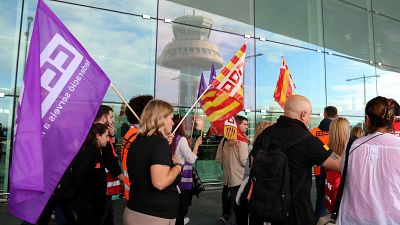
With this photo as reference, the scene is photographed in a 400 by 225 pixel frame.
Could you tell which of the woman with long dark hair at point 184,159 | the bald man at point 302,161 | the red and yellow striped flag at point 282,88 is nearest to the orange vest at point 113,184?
the woman with long dark hair at point 184,159

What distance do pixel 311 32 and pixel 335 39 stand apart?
1.36 m

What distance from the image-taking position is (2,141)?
8.17 metres

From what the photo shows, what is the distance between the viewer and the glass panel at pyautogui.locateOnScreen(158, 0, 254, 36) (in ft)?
35.2

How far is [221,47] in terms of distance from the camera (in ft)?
37.8

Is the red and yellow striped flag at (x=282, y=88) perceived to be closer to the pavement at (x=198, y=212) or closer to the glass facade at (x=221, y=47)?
the pavement at (x=198, y=212)

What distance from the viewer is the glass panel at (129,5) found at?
9.66 m

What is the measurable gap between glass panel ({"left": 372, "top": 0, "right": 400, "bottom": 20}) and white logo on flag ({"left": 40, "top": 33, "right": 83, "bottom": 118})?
16.3 metres

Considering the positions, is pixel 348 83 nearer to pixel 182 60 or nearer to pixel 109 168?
pixel 182 60

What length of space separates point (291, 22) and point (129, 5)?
645cm

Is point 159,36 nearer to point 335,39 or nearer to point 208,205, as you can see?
point 208,205

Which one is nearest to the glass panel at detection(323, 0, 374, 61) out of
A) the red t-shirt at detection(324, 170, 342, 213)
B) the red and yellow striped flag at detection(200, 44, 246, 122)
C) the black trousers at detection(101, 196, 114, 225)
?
the red and yellow striped flag at detection(200, 44, 246, 122)

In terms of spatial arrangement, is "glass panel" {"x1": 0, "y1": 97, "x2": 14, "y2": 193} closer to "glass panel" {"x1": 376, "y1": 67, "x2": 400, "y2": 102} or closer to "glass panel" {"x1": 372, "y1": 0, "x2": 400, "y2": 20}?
"glass panel" {"x1": 376, "y1": 67, "x2": 400, "y2": 102}

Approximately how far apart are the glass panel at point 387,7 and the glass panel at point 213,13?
7.37m

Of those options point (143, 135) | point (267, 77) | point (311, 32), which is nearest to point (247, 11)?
point (267, 77)
